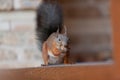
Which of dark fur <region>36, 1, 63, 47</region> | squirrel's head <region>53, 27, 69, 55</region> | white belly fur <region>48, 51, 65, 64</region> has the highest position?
dark fur <region>36, 1, 63, 47</region>

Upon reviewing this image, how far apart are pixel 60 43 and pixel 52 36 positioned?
0.32ft

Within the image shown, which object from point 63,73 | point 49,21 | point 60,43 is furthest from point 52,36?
point 63,73

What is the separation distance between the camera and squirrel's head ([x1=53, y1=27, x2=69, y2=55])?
1.74m

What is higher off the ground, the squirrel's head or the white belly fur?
the squirrel's head

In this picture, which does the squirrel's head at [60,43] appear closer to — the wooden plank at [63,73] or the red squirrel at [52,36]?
the red squirrel at [52,36]

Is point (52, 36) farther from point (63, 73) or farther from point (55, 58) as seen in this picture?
point (63, 73)

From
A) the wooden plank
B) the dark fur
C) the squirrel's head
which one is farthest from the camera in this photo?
the dark fur

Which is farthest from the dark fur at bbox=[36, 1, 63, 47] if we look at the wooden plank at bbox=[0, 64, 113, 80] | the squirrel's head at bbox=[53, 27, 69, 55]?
the wooden plank at bbox=[0, 64, 113, 80]

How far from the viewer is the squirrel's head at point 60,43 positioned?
1.74 m

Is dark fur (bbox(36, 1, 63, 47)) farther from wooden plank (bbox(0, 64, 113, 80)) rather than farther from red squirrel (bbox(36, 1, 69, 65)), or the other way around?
wooden plank (bbox(0, 64, 113, 80))

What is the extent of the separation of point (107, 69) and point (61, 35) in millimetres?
909

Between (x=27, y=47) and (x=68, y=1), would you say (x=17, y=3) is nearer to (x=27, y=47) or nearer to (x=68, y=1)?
(x=27, y=47)

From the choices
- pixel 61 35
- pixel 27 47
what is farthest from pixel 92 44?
pixel 61 35

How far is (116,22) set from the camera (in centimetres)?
83
